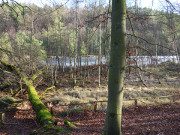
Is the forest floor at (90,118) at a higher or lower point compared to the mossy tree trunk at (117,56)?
lower

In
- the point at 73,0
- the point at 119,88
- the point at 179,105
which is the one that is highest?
the point at 73,0

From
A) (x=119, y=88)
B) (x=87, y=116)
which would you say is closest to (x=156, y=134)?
(x=119, y=88)

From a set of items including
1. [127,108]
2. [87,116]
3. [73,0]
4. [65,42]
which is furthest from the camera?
[65,42]

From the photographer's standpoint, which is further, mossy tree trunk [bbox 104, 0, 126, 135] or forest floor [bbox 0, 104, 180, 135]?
forest floor [bbox 0, 104, 180, 135]

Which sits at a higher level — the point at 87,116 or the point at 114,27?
the point at 114,27

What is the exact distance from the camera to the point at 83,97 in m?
11.9

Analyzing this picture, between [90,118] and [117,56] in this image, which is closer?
[117,56]

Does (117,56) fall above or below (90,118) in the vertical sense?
above

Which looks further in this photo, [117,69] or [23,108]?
[23,108]

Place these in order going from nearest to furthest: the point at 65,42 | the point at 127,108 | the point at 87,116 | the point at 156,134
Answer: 1. the point at 156,134
2. the point at 87,116
3. the point at 127,108
4. the point at 65,42

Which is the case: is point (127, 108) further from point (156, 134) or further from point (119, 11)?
point (119, 11)

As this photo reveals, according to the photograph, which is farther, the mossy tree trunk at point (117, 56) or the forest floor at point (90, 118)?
the forest floor at point (90, 118)

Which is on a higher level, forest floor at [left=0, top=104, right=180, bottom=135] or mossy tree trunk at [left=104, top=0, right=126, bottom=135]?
mossy tree trunk at [left=104, top=0, right=126, bottom=135]

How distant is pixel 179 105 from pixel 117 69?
820cm
